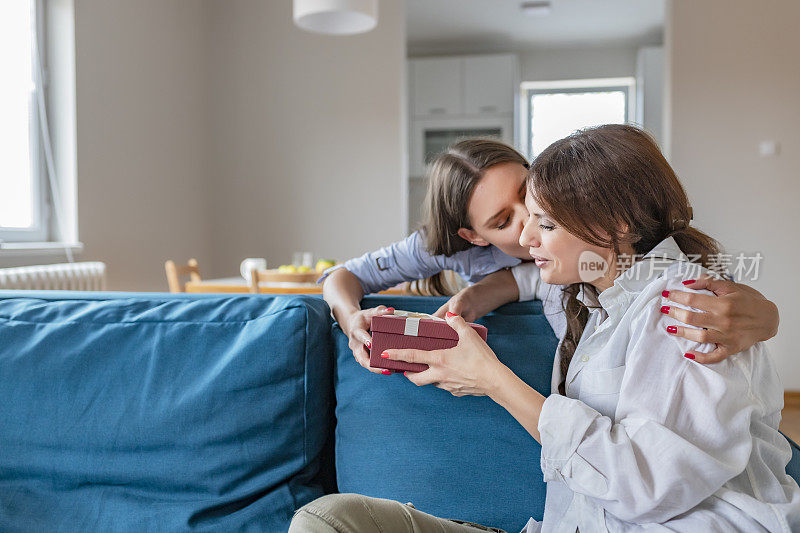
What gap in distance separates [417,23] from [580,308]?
5831 millimetres

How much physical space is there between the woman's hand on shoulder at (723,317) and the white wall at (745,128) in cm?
399

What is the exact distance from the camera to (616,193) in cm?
100

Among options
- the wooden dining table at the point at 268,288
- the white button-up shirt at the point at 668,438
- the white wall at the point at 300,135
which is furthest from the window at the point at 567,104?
the white button-up shirt at the point at 668,438

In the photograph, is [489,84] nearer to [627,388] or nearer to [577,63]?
[577,63]

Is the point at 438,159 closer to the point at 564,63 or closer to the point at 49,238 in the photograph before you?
the point at 49,238

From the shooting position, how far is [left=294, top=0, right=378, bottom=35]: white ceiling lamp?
3223 millimetres

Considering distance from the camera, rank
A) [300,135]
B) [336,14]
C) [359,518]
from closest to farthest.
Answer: [359,518], [336,14], [300,135]

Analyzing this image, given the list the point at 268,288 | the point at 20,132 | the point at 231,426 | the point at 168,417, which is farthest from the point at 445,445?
the point at 20,132

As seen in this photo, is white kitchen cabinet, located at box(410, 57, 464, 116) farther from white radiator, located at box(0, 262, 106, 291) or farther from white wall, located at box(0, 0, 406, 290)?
white radiator, located at box(0, 262, 106, 291)

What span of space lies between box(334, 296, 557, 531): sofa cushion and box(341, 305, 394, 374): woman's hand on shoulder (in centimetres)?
5

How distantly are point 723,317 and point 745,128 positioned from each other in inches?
174

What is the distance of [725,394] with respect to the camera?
0.84 metres

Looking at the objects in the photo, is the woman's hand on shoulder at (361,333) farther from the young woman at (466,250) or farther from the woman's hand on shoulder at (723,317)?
the woman's hand on shoulder at (723,317)

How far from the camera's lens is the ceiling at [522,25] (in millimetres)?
5980
